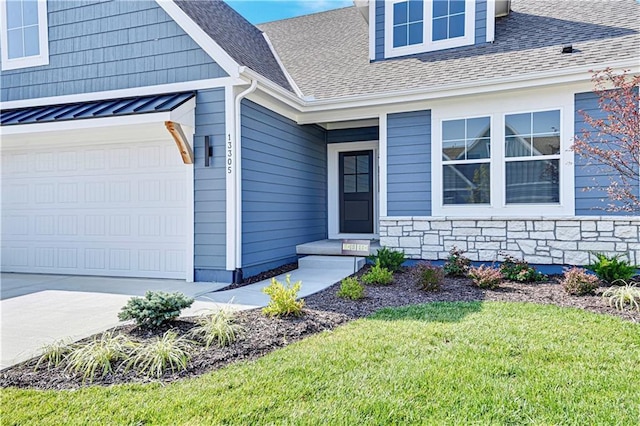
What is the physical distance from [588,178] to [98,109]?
7.94 metres

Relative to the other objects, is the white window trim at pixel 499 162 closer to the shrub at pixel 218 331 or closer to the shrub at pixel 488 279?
the shrub at pixel 488 279

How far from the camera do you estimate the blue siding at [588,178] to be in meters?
6.61

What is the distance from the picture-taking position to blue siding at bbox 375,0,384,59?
8.81 meters

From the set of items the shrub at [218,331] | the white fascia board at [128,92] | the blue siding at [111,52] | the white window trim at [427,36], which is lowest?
the shrub at [218,331]

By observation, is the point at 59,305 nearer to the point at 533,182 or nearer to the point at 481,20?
the point at 533,182

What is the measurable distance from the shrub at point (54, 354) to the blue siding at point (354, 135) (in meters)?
7.45

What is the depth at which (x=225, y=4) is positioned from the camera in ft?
31.8

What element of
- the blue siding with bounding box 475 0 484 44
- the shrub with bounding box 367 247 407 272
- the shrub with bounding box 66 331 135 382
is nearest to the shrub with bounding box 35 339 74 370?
the shrub with bounding box 66 331 135 382

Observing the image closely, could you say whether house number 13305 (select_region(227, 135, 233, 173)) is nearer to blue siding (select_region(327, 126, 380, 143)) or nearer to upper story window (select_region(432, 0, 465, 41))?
blue siding (select_region(327, 126, 380, 143))

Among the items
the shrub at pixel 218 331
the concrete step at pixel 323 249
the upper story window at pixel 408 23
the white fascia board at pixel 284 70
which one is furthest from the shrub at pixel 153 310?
the upper story window at pixel 408 23

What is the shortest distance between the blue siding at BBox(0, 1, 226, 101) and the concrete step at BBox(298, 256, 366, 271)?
3.72m

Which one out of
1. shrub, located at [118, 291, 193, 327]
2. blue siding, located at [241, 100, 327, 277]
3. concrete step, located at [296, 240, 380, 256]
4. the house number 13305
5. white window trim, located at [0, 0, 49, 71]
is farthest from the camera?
concrete step, located at [296, 240, 380, 256]

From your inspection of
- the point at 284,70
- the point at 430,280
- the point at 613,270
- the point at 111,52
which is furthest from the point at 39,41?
the point at 613,270

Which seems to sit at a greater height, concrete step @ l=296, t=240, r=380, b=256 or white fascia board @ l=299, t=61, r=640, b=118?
white fascia board @ l=299, t=61, r=640, b=118
